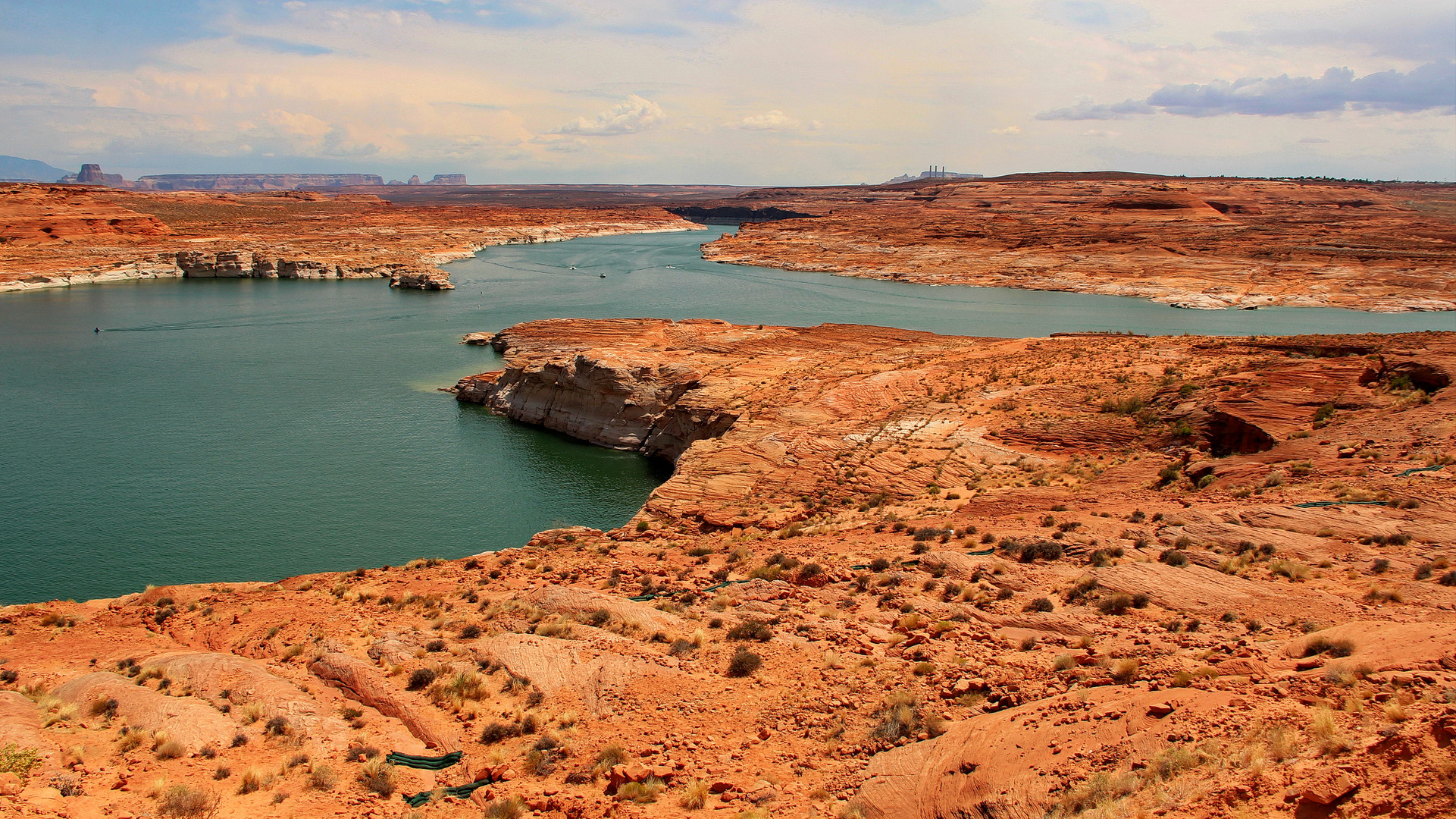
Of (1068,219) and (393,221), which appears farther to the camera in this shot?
(393,221)

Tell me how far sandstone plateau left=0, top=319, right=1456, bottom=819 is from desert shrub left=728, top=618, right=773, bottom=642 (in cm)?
9

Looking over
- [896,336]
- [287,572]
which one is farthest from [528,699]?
[896,336]

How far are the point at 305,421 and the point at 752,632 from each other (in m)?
33.6

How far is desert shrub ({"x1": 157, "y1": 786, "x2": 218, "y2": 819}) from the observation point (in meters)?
9.42

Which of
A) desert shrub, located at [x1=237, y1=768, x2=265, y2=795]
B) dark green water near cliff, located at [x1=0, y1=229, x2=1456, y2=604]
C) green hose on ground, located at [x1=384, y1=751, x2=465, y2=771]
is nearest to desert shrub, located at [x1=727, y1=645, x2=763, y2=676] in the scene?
green hose on ground, located at [x1=384, y1=751, x2=465, y2=771]

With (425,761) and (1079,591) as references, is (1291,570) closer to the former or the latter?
(1079,591)

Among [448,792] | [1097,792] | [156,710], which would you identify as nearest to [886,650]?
[1097,792]

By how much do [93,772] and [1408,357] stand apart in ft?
111

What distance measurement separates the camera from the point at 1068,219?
379 ft

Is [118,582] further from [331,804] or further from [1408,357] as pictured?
[1408,357]

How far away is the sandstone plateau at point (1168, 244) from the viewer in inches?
2960

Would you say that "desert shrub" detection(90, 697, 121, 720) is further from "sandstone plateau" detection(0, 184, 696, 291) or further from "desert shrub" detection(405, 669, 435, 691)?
"sandstone plateau" detection(0, 184, 696, 291)

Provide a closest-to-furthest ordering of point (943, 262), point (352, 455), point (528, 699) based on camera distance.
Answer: point (528, 699) → point (352, 455) → point (943, 262)

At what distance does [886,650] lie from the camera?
13.0 m
